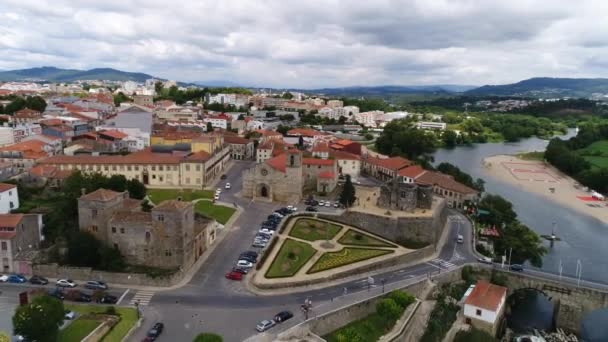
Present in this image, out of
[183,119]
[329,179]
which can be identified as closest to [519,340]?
[329,179]

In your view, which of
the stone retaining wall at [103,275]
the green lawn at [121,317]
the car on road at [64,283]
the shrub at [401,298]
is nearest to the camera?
the green lawn at [121,317]

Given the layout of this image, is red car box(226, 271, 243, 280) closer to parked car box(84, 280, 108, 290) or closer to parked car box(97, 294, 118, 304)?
parked car box(97, 294, 118, 304)

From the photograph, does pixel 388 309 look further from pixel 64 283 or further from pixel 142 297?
pixel 64 283

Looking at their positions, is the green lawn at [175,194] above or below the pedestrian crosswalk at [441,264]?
above

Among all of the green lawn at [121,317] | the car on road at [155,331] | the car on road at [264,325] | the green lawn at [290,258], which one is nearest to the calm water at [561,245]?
the green lawn at [290,258]

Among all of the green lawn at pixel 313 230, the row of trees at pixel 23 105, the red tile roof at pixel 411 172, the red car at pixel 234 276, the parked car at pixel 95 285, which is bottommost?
the parked car at pixel 95 285

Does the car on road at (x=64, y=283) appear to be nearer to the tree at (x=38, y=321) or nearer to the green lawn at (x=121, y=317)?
the green lawn at (x=121, y=317)

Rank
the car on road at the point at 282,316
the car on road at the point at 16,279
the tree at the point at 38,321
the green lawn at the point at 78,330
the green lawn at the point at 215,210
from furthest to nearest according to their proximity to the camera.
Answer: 1. the green lawn at the point at 215,210
2. the car on road at the point at 16,279
3. the car on road at the point at 282,316
4. the green lawn at the point at 78,330
5. the tree at the point at 38,321
